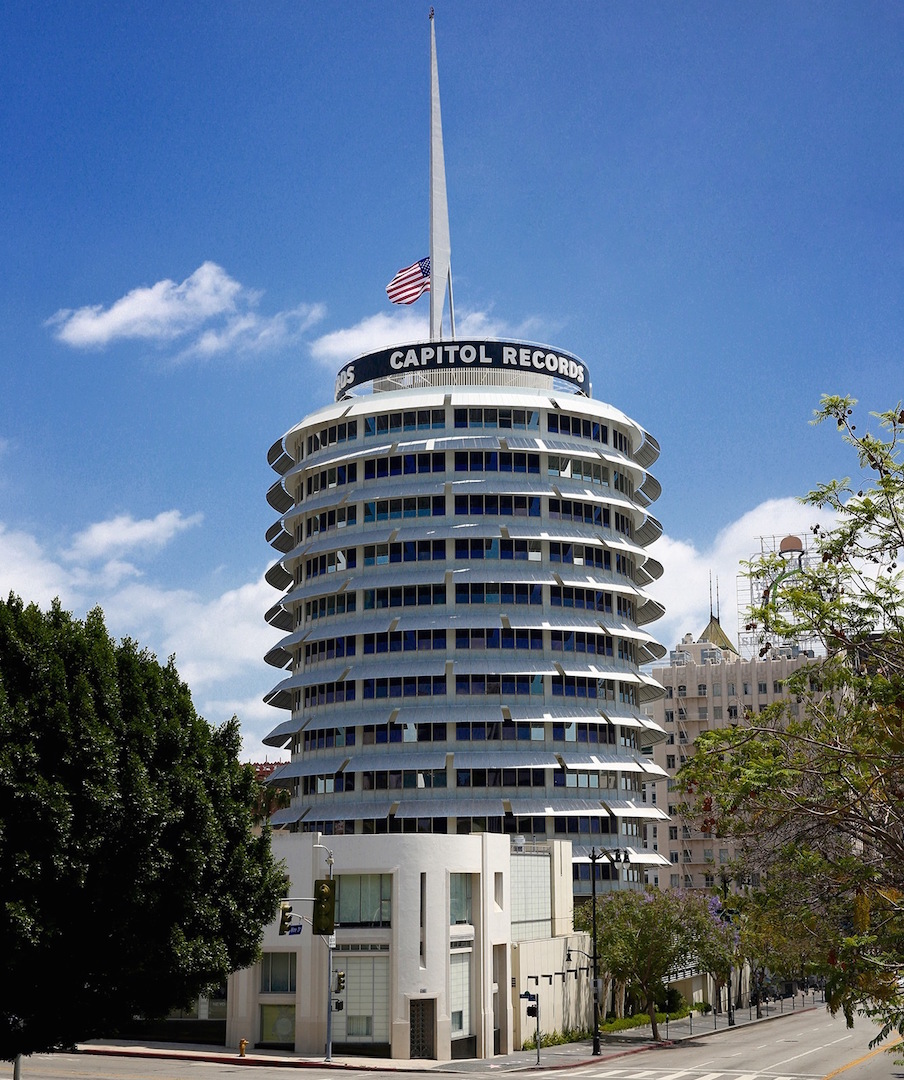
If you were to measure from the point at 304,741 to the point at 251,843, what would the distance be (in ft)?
194

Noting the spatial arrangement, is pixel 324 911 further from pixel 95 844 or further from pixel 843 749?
pixel 843 749

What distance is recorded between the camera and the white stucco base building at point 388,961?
61656mm

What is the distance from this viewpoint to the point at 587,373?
11306 centimetres

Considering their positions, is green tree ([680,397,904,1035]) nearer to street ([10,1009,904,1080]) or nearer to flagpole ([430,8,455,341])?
street ([10,1009,904,1080])

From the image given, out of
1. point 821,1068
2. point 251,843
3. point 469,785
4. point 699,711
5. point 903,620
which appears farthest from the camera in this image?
point 699,711

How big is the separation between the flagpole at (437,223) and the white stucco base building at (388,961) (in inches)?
2123

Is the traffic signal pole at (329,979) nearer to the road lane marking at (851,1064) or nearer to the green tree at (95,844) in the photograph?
the green tree at (95,844)

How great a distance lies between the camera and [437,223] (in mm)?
116188

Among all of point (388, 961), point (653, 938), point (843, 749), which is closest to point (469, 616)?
point (653, 938)

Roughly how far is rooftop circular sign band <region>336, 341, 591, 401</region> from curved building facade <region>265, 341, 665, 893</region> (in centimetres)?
19

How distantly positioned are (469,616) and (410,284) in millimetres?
26375

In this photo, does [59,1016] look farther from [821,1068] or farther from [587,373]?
[587,373]

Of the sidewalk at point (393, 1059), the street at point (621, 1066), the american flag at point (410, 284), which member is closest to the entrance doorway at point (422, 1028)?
the sidewalk at point (393, 1059)

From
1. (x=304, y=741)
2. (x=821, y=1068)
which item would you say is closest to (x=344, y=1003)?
(x=821, y=1068)
